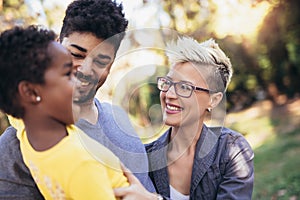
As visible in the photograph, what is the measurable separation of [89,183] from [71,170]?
0.21ft

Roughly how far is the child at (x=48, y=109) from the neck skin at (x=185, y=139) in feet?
3.32

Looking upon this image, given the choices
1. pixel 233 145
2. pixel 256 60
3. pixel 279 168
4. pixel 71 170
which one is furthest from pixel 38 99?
pixel 256 60

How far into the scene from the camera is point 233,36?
8.98 m

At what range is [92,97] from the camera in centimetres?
196

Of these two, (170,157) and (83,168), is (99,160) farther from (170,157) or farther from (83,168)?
(170,157)

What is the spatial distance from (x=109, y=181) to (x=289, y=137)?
699 centimetres

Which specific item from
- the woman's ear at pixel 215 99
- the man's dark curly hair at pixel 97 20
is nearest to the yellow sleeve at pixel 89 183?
the man's dark curly hair at pixel 97 20

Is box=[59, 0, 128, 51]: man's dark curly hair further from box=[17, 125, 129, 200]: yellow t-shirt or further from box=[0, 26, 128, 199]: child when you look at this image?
box=[17, 125, 129, 200]: yellow t-shirt

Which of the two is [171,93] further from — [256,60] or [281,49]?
[256,60]

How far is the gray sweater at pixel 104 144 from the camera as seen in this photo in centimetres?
173

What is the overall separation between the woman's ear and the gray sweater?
57 centimetres

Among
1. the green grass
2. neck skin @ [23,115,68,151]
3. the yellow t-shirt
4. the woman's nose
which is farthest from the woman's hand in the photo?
the green grass

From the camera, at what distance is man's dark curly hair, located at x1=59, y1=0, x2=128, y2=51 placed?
1.88 m

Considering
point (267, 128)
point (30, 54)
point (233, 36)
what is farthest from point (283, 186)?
point (30, 54)
